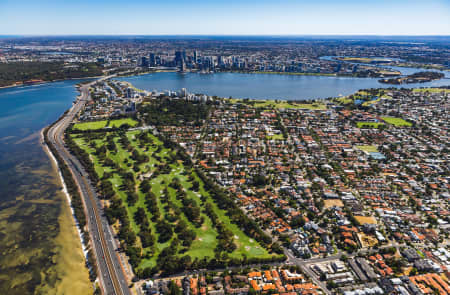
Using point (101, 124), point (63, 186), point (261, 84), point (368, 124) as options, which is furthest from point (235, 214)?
point (261, 84)

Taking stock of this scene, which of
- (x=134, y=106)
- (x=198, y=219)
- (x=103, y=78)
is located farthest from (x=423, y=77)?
(x=103, y=78)

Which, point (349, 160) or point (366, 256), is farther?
point (349, 160)

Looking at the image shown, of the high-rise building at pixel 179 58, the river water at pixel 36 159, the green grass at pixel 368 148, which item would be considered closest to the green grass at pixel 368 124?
the green grass at pixel 368 148

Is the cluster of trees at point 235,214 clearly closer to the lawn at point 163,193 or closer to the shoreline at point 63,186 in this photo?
the lawn at point 163,193

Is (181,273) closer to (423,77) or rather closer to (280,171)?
(280,171)

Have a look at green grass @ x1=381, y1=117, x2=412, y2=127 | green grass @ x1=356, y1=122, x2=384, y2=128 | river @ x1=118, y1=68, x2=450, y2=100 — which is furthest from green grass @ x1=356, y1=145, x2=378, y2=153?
river @ x1=118, y1=68, x2=450, y2=100

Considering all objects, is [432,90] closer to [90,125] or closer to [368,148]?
[368,148]
